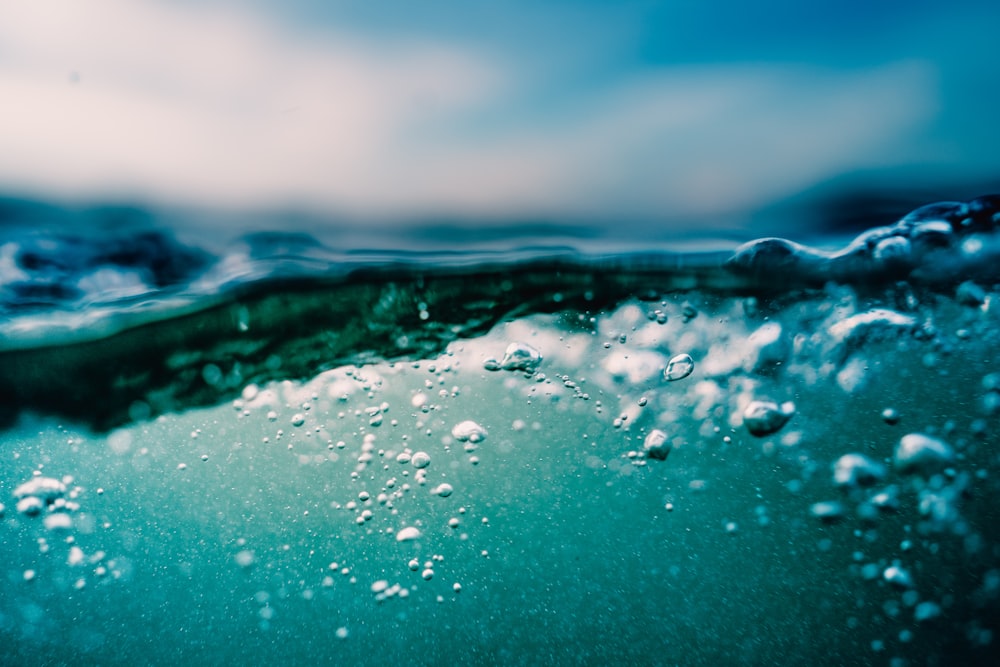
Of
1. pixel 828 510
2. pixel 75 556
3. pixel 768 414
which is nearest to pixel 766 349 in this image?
pixel 768 414

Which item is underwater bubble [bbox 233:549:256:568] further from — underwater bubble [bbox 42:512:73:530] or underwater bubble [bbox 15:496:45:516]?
underwater bubble [bbox 15:496:45:516]

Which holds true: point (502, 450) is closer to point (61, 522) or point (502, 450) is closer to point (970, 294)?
point (970, 294)

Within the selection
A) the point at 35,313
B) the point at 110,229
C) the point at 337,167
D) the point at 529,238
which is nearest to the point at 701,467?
the point at 529,238

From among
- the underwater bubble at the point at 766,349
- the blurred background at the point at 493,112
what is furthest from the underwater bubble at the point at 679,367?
the blurred background at the point at 493,112

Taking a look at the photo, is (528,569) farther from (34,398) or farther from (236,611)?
(34,398)

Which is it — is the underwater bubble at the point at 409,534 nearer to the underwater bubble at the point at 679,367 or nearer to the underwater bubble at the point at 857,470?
the underwater bubble at the point at 679,367
